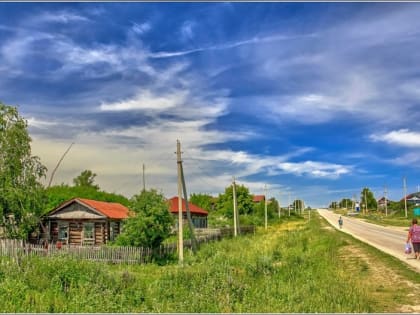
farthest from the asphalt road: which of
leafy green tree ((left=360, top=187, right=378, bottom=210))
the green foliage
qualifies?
leafy green tree ((left=360, top=187, right=378, bottom=210))

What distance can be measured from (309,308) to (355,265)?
677 centimetres

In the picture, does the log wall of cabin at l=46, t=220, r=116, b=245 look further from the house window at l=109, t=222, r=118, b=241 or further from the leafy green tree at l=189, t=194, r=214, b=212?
the leafy green tree at l=189, t=194, r=214, b=212

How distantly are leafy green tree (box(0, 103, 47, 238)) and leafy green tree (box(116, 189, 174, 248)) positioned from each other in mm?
5566

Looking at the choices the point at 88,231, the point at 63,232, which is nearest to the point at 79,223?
the point at 88,231

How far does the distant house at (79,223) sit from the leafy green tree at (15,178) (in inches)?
460

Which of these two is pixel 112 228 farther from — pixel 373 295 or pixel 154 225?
pixel 373 295

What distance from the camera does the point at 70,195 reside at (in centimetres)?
4159

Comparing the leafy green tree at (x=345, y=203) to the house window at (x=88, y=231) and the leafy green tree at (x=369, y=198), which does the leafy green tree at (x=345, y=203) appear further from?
the house window at (x=88, y=231)

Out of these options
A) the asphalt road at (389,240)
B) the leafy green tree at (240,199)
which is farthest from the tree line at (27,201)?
the leafy green tree at (240,199)

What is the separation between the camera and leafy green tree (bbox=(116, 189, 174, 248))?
22.6 meters

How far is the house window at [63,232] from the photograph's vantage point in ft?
100

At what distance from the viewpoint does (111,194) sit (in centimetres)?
5125

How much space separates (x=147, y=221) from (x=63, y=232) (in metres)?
10.8

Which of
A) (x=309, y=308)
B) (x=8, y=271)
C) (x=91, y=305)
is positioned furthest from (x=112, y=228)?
(x=309, y=308)
